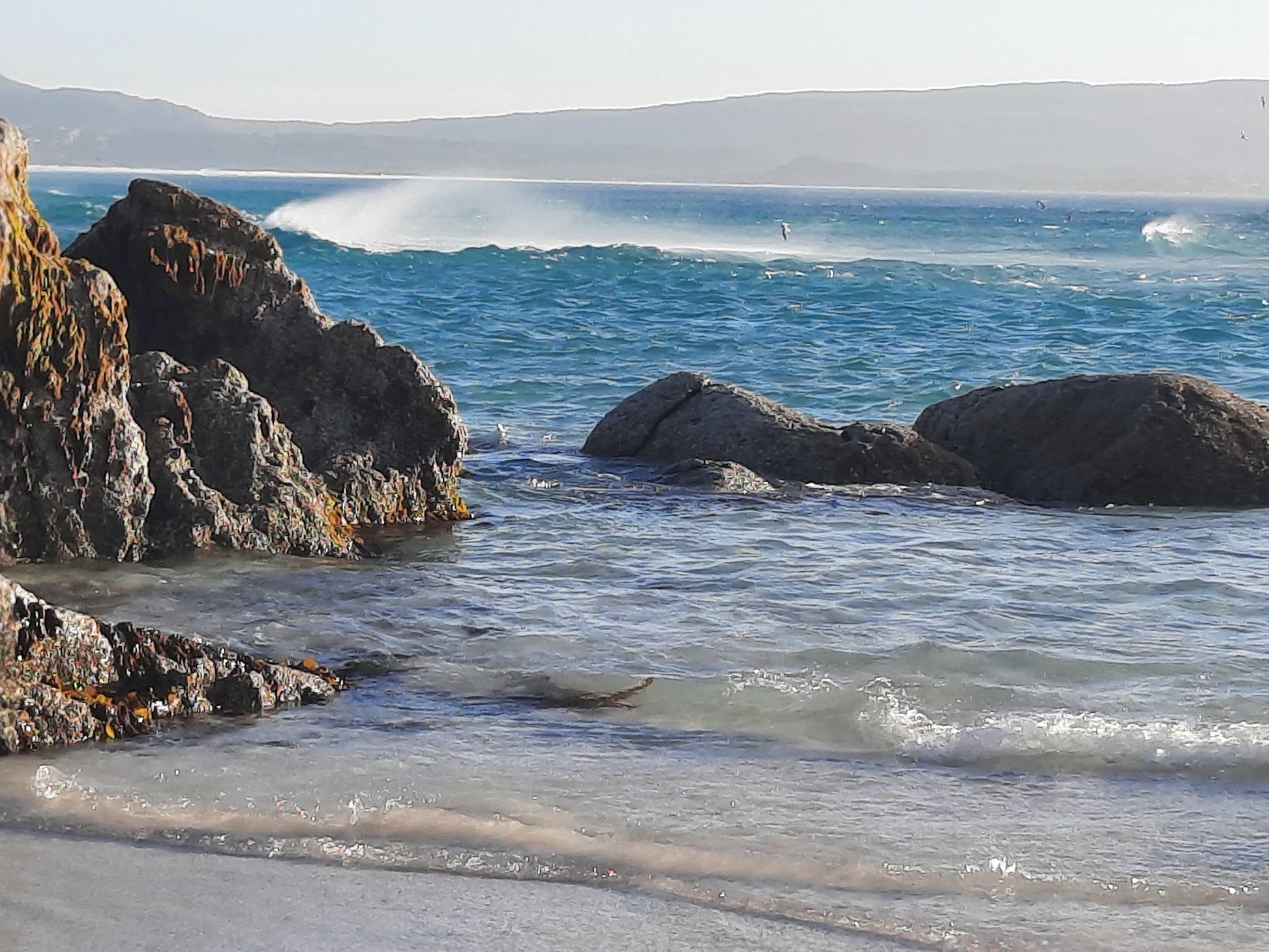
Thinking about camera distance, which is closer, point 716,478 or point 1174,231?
point 716,478

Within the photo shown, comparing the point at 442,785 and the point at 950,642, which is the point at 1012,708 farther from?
the point at 442,785

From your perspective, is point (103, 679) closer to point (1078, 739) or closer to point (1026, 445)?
point (1078, 739)

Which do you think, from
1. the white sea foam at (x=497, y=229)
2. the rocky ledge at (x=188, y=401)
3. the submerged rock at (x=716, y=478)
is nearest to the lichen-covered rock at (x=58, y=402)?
the rocky ledge at (x=188, y=401)

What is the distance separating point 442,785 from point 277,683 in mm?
941

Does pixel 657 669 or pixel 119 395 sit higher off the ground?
pixel 119 395

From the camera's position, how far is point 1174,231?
67.9 metres

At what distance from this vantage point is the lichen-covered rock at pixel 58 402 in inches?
263

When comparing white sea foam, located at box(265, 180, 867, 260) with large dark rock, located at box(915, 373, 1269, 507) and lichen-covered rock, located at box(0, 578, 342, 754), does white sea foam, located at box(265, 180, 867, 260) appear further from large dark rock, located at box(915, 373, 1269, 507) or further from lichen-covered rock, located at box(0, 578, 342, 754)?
lichen-covered rock, located at box(0, 578, 342, 754)

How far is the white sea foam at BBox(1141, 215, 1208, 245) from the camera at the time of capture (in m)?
61.1

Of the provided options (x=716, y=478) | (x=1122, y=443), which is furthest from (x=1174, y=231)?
(x=716, y=478)

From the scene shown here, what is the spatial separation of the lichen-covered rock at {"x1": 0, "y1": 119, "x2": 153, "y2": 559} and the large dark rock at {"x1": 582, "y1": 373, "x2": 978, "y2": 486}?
437 centimetres

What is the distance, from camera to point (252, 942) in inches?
137

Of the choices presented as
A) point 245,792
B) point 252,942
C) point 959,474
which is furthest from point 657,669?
point 959,474

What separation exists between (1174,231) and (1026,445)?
6159cm
